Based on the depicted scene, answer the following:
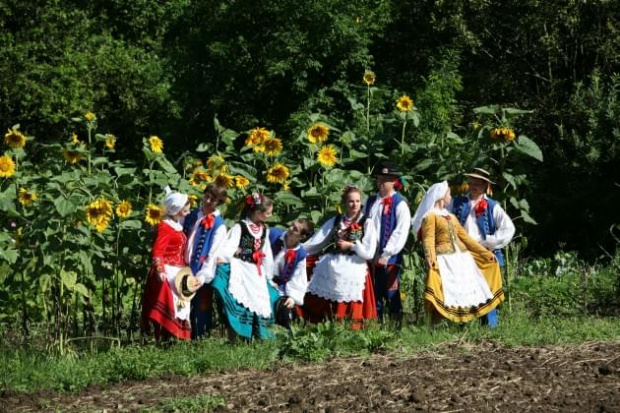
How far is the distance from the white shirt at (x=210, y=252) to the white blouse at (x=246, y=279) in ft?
0.15

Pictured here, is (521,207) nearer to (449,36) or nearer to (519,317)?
(519,317)

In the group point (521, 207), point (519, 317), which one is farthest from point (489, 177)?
point (519, 317)

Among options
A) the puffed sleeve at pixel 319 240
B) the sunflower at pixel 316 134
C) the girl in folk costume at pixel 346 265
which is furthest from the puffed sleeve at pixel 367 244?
the sunflower at pixel 316 134

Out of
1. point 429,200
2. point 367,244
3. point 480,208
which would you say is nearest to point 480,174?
point 480,208

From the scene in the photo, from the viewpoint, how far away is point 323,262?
9734mm

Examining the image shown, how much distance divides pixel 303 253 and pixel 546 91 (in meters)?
12.9

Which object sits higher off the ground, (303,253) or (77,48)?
(77,48)

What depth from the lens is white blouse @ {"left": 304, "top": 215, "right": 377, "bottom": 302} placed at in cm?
954

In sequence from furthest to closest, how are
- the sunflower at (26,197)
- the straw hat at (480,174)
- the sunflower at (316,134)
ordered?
the sunflower at (316,134) → the straw hat at (480,174) → the sunflower at (26,197)

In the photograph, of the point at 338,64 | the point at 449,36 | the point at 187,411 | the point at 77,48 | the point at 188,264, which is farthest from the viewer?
the point at 77,48

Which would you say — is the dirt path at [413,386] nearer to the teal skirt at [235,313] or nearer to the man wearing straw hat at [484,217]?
the teal skirt at [235,313]

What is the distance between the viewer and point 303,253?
31.4 ft

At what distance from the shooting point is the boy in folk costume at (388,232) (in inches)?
379

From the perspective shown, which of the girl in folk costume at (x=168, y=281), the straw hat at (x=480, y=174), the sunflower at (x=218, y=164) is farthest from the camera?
the sunflower at (x=218, y=164)
